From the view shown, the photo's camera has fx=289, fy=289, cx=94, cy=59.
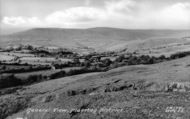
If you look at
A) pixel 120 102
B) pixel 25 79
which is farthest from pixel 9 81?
pixel 120 102

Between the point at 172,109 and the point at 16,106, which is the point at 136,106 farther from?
the point at 16,106

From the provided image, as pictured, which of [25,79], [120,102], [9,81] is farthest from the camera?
[25,79]

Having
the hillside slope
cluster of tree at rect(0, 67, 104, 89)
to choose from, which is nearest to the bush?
cluster of tree at rect(0, 67, 104, 89)

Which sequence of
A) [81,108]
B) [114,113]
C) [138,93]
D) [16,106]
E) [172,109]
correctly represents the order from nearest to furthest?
[172,109]
[114,113]
[81,108]
[138,93]
[16,106]

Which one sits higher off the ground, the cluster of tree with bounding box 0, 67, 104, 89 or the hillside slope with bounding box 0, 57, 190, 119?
the hillside slope with bounding box 0, 57, 190, 119

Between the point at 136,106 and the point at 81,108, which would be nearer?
the point at 136,106

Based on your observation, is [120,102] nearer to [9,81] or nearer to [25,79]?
[9,81]

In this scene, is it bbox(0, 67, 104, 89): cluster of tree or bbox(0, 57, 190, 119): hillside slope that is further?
bbox(0, 67, 104, 89): cluster of tree

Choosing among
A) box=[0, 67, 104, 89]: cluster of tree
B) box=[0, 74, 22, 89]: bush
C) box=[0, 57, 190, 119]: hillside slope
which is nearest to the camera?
box=[0, 57, 190, 119]: hillside slope

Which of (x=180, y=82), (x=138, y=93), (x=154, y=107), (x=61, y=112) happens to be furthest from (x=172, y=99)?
(x=61, y=112)

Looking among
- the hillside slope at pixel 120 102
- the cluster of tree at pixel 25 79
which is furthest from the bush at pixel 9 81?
the hillside slope at pixel 120 102

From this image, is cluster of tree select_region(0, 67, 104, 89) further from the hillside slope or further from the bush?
the hillside slope
